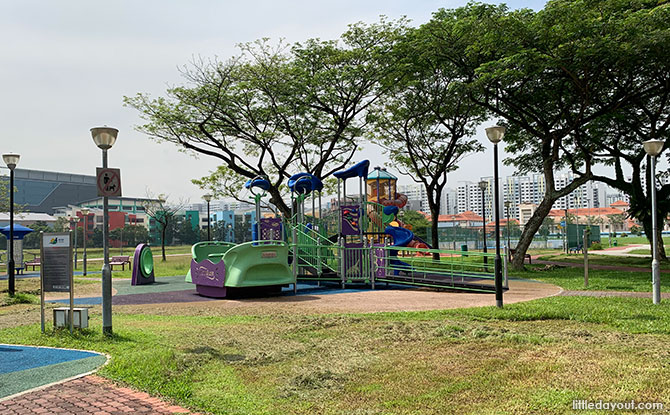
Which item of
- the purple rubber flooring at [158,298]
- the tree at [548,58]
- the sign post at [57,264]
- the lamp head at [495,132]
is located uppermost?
the tree at [548,58]

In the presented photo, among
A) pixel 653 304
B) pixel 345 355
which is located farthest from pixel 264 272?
pixel 653 304

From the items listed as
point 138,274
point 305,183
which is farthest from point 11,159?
point 305,183

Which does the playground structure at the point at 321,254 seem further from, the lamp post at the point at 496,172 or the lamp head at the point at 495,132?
the lamp head at the point at 495,132

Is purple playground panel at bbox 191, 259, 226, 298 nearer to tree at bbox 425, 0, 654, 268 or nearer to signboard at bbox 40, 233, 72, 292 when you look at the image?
signboard at bbox 40, 233, 72, 292

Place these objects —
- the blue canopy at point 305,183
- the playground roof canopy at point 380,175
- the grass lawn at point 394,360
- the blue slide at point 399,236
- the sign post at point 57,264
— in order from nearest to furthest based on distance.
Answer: the grass lawn at point 394,360
the sign post at point 57,264
the blue canopy at point 305,183
the blue slide at point 399,236
the playground roof canopy at point 380,175

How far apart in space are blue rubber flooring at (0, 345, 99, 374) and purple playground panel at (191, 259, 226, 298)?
277 inches

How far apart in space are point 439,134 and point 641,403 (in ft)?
78.0

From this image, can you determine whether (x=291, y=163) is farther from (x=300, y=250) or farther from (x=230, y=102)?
Answer: (x=300, y=250)

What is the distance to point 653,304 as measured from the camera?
1126cm

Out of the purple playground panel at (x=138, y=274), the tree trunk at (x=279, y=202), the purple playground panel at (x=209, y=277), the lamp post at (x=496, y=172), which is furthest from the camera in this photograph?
the tree trunk at (x=279, y=202)

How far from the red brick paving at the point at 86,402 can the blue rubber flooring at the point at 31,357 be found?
49.6 inches

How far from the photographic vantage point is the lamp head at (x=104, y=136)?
Result: 8.49 metres

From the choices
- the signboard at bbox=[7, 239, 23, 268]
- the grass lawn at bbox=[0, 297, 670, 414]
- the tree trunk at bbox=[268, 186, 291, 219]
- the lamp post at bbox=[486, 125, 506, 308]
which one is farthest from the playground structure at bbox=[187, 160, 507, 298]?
the signboard at bbox=[7, 239, 23, 268]

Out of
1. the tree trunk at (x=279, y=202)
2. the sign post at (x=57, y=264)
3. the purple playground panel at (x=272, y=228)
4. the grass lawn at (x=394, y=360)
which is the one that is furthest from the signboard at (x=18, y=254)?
the sign post at (x=57, y=264)
